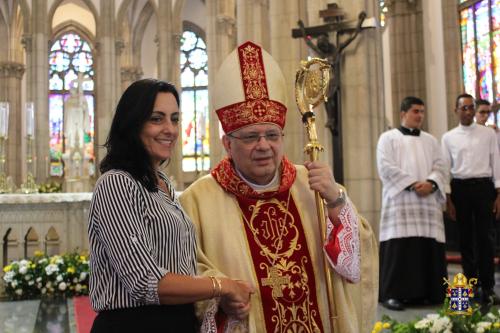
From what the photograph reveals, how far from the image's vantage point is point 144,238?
6.08ft

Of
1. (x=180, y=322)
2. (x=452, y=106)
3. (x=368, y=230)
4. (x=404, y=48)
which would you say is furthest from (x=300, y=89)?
(x=404, y=48)

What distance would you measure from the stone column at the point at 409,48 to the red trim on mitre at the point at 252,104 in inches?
425

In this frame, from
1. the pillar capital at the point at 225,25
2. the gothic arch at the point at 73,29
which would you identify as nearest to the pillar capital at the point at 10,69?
the gothic arch at the point at 73,29

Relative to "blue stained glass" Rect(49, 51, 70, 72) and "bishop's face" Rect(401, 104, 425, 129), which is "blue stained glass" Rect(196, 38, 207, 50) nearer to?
"blue stained glass" Rect(49, 51, 70, 72)

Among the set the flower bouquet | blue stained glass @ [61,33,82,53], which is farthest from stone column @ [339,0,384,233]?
blue stained glass @ [61,33,82,53]

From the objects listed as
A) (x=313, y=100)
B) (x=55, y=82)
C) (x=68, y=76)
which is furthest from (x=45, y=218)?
(x=55, y=82)

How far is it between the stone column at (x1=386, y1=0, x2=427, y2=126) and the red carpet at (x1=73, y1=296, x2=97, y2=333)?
825 centimetres

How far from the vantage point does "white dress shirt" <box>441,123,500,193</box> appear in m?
5.95

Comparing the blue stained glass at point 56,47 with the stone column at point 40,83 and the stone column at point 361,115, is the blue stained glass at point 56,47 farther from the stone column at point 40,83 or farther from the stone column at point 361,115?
the stone column at point 361,115

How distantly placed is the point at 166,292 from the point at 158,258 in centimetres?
11

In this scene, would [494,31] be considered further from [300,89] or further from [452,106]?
[300,89]

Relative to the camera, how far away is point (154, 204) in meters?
1.92

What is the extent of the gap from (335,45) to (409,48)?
21.9ft

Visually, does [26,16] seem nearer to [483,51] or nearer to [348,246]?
[483,51]
